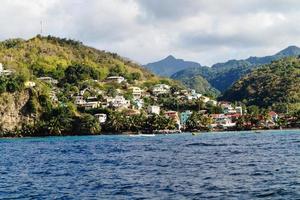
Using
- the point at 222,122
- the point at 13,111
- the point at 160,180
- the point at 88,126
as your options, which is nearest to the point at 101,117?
the point at 88,126

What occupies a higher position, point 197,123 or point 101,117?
point 101,117

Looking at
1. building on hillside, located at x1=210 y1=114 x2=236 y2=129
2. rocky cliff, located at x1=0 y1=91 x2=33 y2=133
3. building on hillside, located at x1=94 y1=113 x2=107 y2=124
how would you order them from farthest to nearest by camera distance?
1. building on hillside, located at x1=210 y1=114 x2=236 y2=129
2. building on hillside, located at x1=94 y1=113 x2=107 y2=124
3. rocky cliff, located at x1=0 y1=91 x2=33 y2=133

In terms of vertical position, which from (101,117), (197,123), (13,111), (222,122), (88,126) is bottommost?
(88,126)

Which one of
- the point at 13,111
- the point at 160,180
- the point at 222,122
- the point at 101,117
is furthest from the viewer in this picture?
the point at 222,122

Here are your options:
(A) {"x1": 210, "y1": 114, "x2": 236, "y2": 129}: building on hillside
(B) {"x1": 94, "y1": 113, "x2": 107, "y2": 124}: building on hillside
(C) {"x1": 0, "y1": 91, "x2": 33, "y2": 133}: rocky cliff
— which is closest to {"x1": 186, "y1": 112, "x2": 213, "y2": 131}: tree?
(A) {"x1": 210, "y1": 114, "x2": 236, "y2": 129}: building on hillside

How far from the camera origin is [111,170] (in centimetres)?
4959

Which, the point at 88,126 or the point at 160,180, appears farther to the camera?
the point at 88,126

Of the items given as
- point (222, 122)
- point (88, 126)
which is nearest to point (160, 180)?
point (88, 126)

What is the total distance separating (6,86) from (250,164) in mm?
153180

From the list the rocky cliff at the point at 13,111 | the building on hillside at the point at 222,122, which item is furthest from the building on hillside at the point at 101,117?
the building on hillside at the point at 222,122

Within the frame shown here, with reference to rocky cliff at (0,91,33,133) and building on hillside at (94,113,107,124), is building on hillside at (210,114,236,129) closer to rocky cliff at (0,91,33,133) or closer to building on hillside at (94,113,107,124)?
building on hillside at (94,113,107,124)

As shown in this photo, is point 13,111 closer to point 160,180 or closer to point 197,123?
point 197,123

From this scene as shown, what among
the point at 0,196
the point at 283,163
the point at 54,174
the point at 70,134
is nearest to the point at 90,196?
the point at 0,196

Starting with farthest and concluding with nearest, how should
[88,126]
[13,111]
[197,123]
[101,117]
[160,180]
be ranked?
1. [101,117]
2. [13,111]
3. [197,123]
4. [88,126]
5. [160,180]
